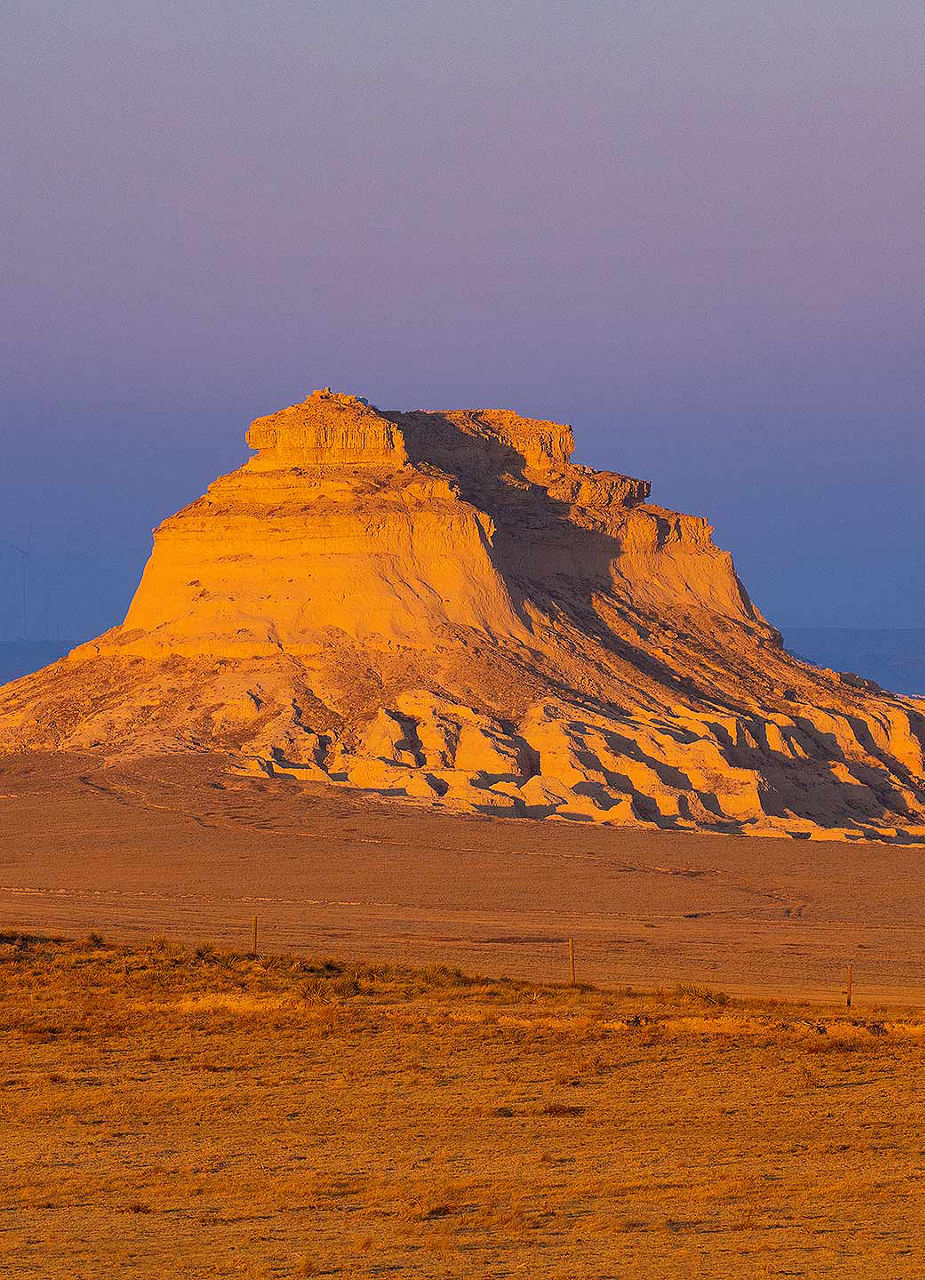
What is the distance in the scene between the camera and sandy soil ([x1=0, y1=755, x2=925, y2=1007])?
2727 centimetres

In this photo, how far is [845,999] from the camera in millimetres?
22719

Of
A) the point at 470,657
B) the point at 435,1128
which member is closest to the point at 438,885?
the point at 470,657

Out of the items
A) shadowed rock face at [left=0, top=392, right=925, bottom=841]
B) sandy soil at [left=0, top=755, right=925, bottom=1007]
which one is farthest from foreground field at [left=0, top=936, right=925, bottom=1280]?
shadowed rock face at [left=0, top=392, right=925, bottom=841]

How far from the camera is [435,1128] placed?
15539mm

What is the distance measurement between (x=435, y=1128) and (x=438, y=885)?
19.7 metres

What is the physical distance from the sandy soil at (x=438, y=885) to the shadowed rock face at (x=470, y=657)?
288 cm

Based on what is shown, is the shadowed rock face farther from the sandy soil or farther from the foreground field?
the foreground field

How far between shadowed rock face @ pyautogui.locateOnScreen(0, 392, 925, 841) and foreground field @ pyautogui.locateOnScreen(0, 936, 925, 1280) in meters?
22.6

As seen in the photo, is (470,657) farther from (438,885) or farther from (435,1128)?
(435,1128)

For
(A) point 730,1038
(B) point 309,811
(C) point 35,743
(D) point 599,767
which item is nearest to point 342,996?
(A) point 730,1038

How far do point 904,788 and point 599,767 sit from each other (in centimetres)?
1185

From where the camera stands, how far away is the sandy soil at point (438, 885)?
2727cm

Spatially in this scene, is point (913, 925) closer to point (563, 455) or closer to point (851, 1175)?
point (851, 1175)

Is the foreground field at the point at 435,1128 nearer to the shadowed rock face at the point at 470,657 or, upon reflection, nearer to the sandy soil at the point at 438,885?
the sandy soil at the point at 438,885
